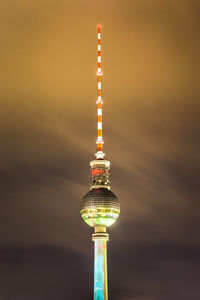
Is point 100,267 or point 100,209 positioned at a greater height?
point 100,209

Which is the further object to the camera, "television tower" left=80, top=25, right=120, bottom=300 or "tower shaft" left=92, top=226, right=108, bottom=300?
"television tower" left=80, top=25, right=120, bottom=300

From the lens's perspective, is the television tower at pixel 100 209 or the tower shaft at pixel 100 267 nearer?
the tower shaft at pixel 100 267

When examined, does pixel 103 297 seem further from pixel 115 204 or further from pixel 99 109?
pixel 99 109

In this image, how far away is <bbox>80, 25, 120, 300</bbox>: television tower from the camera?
561 feet

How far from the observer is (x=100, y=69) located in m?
185

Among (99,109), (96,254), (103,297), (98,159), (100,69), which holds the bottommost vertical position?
(103,297)

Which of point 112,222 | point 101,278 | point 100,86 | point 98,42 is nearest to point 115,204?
point 112,222

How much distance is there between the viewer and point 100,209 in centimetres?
17388

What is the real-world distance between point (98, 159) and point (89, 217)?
704 inches

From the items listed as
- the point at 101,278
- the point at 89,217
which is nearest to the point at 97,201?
the point at 89,217

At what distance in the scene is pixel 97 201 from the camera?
17462cm

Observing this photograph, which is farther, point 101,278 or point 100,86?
point 100,86

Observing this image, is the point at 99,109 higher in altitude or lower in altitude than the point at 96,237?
higher

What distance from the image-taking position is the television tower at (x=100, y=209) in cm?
17088
